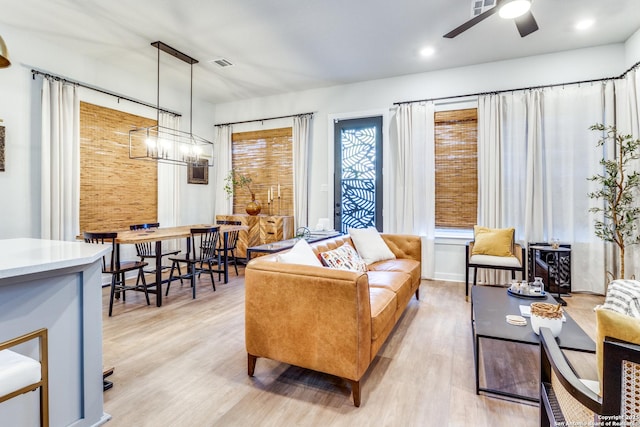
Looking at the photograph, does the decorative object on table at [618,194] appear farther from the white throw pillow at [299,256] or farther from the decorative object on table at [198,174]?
the decorative object on table at [198,174]

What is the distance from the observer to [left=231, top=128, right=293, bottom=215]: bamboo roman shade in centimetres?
616

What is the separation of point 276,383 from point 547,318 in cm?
171

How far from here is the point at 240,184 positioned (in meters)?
6.47

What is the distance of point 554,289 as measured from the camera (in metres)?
4.22

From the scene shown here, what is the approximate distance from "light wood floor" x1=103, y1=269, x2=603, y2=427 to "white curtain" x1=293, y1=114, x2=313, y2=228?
2729 mm

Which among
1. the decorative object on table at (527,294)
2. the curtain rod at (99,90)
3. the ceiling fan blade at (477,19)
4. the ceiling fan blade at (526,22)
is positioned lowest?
the decorative object on table at (527,294)

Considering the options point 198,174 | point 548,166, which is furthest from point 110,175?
point 548,166

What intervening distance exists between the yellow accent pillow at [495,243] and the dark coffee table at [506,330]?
149 cm

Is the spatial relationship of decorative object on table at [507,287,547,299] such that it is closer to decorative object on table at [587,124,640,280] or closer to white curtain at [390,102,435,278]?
decorative object on table at [587,124,640,280]

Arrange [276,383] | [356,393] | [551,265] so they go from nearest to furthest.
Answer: [356,393], [276,383], [551,265]

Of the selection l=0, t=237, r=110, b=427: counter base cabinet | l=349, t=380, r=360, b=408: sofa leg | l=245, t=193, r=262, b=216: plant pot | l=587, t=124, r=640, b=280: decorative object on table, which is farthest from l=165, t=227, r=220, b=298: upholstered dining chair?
Answer: l=587, t=124, r=640, b=280: decorative object on table

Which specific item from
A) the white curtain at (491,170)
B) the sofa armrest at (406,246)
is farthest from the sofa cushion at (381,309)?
the white curtain at (491,170)

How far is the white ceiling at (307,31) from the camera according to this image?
3.40 metres

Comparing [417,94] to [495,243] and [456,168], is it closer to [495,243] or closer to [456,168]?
[456,168]
